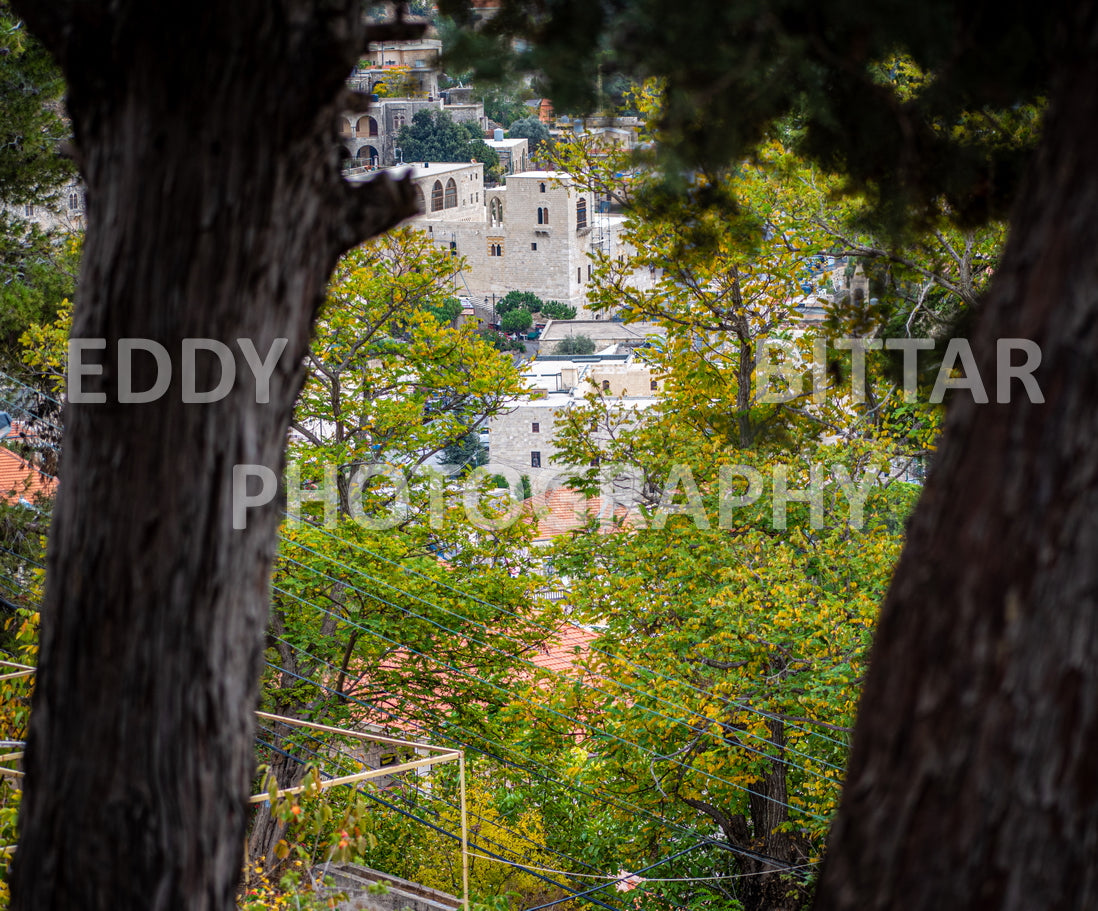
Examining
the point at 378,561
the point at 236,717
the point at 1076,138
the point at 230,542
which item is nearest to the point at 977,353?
the point at 1076,138

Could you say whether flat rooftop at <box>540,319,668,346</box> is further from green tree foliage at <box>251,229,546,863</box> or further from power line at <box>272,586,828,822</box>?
power line at <box>272,586,828,822</box>

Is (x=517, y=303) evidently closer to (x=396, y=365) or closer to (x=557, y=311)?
(x=557, y=311)

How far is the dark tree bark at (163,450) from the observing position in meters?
1.75

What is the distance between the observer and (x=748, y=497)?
10742 mm

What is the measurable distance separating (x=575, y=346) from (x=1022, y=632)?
51.2 m

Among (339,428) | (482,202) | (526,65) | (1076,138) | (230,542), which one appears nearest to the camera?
(1076,138)

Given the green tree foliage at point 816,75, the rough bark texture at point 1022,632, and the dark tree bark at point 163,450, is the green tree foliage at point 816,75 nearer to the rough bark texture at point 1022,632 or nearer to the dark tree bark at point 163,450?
the rough bark texture at point 1022,632

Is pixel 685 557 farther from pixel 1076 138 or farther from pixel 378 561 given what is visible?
pixel 1076 138

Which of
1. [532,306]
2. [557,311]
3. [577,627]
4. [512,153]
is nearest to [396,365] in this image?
[577,627]

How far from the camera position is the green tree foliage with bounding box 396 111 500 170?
2940 inches

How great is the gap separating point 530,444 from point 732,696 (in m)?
25.7

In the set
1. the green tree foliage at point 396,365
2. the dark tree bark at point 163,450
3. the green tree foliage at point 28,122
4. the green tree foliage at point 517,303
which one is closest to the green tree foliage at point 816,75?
the dark tree bark at point 163,450

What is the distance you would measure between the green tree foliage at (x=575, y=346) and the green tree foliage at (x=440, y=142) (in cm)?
2581

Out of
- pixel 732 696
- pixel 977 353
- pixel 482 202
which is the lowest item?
pixel 732 696
